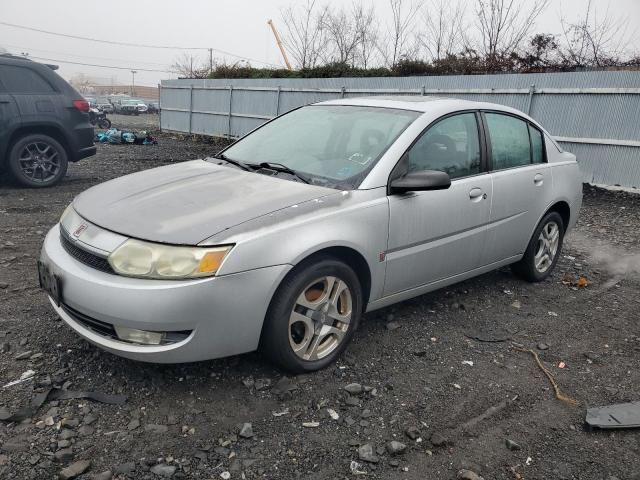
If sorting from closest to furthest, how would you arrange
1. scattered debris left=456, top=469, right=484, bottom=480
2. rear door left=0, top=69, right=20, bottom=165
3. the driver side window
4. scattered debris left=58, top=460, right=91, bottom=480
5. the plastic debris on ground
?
scattered debris left=58, top=460, right=91, bottom=480 → scattered debris left=456, top=469, right=484, bottom=480 → the driver side window → rear door left=0, top=69, right=20, bottom=165 → the plastic debris on ground

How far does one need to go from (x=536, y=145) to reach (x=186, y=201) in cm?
317

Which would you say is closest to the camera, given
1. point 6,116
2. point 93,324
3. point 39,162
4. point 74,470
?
point 74,470

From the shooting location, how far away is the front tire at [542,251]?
4.69 meters

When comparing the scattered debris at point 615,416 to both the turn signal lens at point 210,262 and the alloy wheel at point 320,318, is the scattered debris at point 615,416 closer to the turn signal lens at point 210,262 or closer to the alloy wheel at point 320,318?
the alloy wheel at point 320,318

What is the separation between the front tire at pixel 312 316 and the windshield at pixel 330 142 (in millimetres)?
603

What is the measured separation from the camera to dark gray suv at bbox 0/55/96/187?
7.52 m

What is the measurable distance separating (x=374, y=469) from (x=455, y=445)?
1.48 feet

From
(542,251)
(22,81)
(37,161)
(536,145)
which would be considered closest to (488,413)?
(542,251)

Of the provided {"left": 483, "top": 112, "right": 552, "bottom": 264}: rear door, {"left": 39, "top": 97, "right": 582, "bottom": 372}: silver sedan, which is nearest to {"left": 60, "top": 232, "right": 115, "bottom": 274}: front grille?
{"left": 39, "top": 97, "right": 582, "bottom": 372}: silver sedan

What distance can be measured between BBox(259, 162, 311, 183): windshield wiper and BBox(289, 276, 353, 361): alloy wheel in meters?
0.71

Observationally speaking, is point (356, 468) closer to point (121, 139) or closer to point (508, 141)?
point (508, 141)

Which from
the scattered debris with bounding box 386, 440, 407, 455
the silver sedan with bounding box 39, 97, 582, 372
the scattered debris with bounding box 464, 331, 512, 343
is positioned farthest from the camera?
the scattered debris with bounding box 464, 331, 512, 343

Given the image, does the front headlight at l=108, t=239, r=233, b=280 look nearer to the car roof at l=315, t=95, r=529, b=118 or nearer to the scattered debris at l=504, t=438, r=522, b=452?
the scattered debris at l=504, t=438, r=522, b=452

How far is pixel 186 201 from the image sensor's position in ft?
9.93
